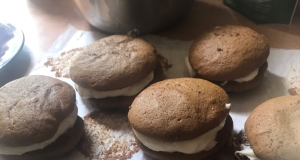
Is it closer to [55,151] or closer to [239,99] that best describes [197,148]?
[239,99]

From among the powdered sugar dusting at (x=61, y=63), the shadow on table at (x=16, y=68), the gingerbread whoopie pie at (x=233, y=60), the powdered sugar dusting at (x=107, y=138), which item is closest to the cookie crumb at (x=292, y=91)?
the gingerbread whoopie pie at (x=233, y=60)

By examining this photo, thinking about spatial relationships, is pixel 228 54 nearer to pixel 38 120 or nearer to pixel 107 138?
pixel 107 138

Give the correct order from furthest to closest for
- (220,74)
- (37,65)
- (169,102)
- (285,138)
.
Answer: (37,65) < (220,74) < (169,102) < (285,138)

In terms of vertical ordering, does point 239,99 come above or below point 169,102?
below

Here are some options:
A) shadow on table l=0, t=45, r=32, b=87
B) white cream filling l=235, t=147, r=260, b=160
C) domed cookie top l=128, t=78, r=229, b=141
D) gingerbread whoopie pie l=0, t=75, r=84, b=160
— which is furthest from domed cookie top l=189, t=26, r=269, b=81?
shadow on table l=0, t=45, r=32, b=87

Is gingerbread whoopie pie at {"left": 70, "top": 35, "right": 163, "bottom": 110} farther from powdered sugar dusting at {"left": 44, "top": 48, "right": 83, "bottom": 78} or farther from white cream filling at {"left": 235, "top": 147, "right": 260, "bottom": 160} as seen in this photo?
white cream filling at {"left": 235, "top": 147, "right": 260, "bottom": 160}

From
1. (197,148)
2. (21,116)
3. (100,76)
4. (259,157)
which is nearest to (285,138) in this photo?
(259,157)
